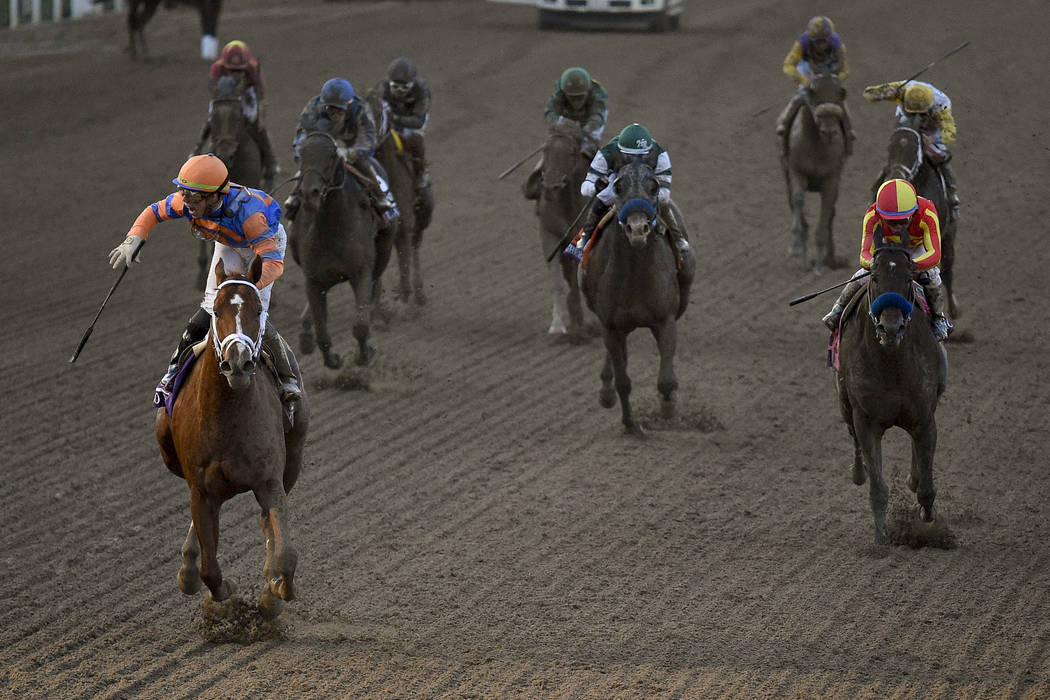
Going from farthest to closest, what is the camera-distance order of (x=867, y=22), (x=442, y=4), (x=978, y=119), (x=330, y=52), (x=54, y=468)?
(x=442, y=4)
(x=867, y=22)
(x=330, y=52)
(x=978, y=119)
(x=54, y=468)

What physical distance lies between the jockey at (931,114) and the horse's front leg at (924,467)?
4.38 meters

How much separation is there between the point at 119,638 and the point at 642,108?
1786 cm

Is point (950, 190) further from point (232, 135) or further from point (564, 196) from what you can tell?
point (232, 135)

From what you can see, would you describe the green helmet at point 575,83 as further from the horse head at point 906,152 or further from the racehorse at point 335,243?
the horse head at point 906,152

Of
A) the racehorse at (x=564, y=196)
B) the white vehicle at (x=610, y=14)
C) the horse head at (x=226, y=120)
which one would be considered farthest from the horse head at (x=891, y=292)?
the white vehicle at (x=610, y=14)

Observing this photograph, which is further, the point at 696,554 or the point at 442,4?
the point at 442,4

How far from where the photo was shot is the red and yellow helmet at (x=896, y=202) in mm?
8586

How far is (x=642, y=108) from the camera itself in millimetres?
24141

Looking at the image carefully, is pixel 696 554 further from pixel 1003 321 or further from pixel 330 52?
pixel 330 52

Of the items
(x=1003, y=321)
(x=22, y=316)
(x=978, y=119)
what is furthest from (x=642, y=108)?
(x=22, y=316)

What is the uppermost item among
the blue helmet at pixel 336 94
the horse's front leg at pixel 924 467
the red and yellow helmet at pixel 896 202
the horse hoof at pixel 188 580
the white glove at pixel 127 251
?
the blue helmet at pixel 336 94

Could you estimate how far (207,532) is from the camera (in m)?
7.11

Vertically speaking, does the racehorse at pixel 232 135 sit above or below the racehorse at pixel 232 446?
above

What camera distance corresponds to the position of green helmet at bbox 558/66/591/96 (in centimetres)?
1328
